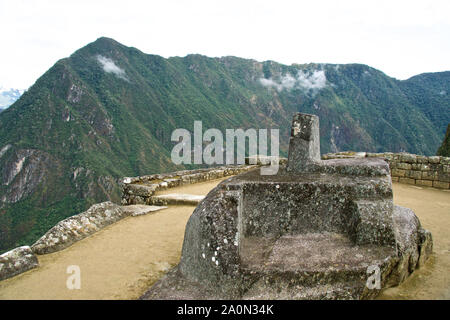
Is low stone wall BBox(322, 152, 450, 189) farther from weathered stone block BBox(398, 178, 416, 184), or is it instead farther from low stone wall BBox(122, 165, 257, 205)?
low stone wall BBox(122, 165, 257, 205)

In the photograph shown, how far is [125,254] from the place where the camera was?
4242 mm

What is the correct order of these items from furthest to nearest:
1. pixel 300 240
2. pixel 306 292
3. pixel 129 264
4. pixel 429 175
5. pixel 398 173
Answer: pixel 398 173 < pixel 429 175 < pixel 129 264 < pixel 300 240 < pixel 306 292

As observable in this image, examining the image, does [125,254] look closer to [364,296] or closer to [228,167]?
[364,296]

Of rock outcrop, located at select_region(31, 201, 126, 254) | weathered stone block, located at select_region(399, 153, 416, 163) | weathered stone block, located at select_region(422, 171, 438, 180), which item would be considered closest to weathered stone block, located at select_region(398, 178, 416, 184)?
weathered stone block, located at select_region(422, 171, 438, 180)

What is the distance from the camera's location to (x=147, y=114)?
112750 mm

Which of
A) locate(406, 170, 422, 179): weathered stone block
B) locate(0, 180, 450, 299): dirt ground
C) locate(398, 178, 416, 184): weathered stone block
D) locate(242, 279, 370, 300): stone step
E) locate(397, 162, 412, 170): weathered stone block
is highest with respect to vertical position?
locate(397, 162, 412, 170): weathered stone block

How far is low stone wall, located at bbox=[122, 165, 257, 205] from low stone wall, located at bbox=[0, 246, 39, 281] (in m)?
3.65

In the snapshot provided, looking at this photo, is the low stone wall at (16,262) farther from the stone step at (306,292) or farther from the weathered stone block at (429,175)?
the weathered stone block at (429,175)

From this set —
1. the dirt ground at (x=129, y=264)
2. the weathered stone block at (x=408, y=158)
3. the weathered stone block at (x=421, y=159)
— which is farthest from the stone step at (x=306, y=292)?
the weathered stone block at (x=408, y=158)

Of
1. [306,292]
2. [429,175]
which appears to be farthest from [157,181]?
[429,175]

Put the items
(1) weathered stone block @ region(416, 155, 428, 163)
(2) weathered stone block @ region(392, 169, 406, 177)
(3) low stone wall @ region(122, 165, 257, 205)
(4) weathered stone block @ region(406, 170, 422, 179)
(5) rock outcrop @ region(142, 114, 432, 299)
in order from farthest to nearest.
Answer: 1. (2) weathered stone block @ region(392, 169, 406, 177)
2. (4) weathered stone block @ region(406, 170, 422, 179)
3. (1) weathered stone block @ region(416, 155, 428, 163)
4. (3) low stone wall @ region(122, 165, 257, 205)
5. (5) rock outcrop @ region(142, 114, 432, 299)

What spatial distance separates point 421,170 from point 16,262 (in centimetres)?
1009

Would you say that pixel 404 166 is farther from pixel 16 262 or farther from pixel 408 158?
pixel 16 262

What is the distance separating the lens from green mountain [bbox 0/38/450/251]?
77.1 m
